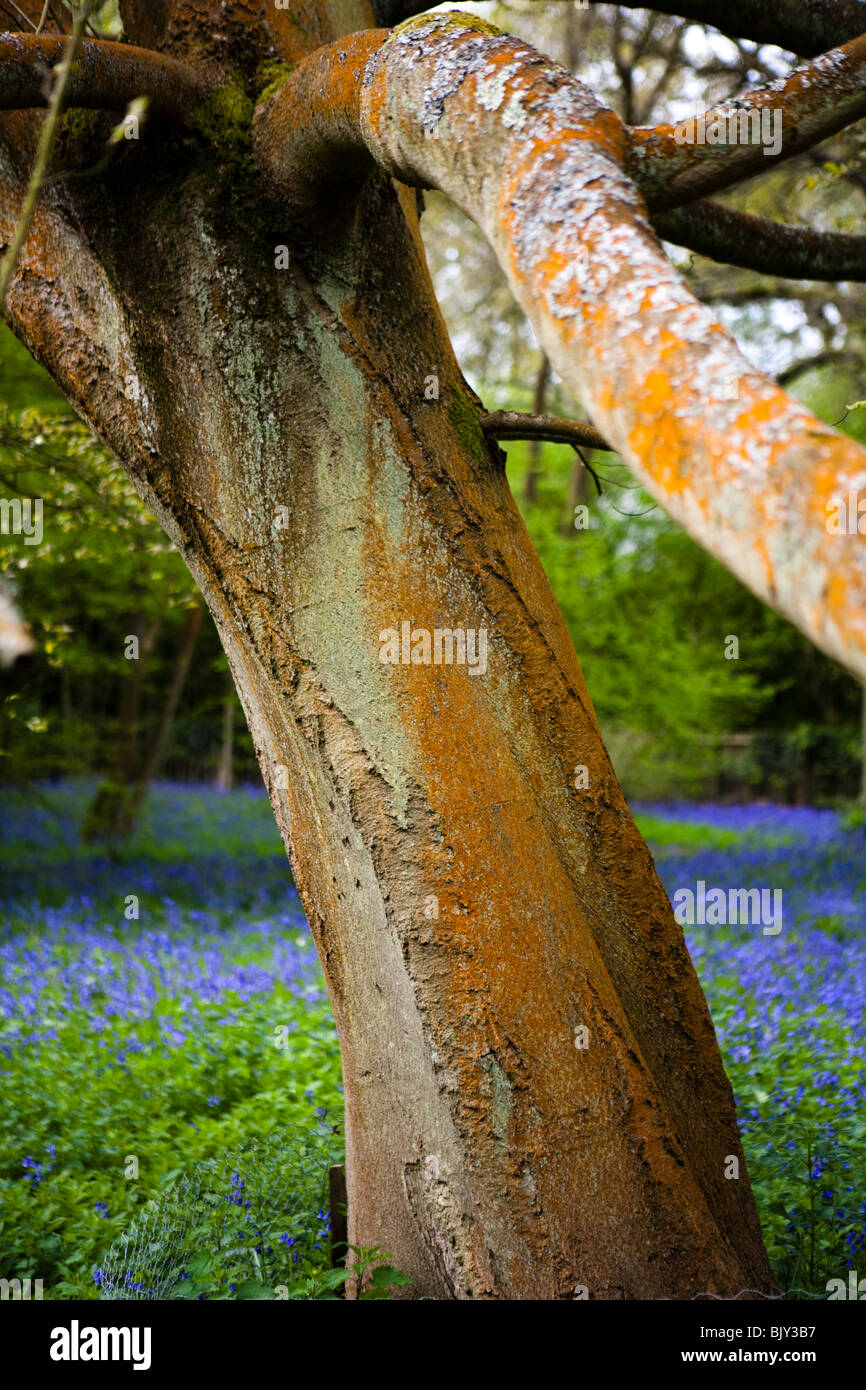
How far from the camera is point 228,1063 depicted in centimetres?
540

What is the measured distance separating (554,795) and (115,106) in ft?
6.87

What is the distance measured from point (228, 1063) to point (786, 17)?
527 centimetres

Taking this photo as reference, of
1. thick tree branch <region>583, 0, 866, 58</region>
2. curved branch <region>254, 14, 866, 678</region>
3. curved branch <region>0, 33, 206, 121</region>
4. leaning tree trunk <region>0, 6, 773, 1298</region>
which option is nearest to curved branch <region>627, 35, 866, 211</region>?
curved branch <region>254, 14, 866, 678</region>

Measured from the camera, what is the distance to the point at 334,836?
2818 millimetres

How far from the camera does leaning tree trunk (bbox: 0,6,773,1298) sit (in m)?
2.62

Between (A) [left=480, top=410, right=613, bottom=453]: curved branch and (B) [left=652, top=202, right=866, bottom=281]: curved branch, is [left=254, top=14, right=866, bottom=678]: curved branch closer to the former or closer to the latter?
(A) [left=480, top=410, right=613, bottom=453]: curved branch

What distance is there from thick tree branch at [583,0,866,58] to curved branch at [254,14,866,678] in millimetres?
1910

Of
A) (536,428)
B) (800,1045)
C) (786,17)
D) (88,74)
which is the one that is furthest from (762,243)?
(800,1045)

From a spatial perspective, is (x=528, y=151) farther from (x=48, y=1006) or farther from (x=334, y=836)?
(x=48, y=1006)

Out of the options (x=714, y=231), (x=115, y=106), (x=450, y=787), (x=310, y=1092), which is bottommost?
(x=310, y=1092)

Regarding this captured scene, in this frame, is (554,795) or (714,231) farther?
(714,231)

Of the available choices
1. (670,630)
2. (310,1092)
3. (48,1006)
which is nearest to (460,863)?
(310,1092)

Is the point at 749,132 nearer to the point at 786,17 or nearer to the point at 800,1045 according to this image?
the point at 786,17
